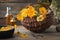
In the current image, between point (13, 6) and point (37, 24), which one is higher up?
point (13, 6)

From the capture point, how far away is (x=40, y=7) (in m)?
1.31

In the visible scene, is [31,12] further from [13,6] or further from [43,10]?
[13,6]

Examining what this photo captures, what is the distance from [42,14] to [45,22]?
6cm

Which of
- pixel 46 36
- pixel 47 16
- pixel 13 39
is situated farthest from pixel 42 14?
pixel 13 39

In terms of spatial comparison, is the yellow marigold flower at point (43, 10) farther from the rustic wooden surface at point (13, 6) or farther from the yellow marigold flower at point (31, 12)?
the rustic wooden surface at point (13, 6)

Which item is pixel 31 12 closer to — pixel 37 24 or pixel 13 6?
pixel 37 24

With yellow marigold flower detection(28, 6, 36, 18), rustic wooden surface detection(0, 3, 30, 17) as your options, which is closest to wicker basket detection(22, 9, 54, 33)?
yellow marigold flower detection(28, 6, 36, 18)

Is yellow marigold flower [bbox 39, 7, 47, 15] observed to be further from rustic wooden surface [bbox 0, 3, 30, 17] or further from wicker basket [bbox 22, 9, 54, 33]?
rustic wooden surface [bbox 0, 3, 30, 17]

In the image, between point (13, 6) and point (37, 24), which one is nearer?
point (37, 24)

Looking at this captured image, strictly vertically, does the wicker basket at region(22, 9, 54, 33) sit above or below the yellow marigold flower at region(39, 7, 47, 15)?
below

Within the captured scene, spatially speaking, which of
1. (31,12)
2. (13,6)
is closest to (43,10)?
(31,12)

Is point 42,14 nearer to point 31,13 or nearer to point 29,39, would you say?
point 31,13

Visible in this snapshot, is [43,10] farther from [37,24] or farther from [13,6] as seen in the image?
[13,6]

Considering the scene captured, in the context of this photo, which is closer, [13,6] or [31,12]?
[31,12]
